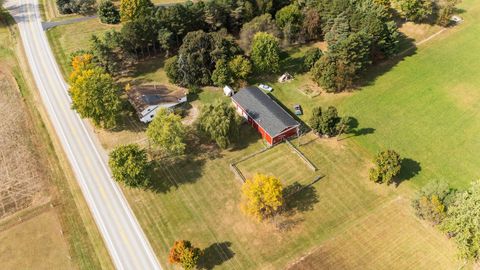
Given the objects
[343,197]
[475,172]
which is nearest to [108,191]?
[343,197]

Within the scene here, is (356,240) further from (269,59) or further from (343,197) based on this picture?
(269,59)

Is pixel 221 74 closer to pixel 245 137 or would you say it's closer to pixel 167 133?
pixel 245 137

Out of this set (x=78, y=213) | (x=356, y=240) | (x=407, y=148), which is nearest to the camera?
(x=356, y=240)

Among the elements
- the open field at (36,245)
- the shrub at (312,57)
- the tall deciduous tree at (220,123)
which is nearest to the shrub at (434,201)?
the tall deciduous tree at (220,123)

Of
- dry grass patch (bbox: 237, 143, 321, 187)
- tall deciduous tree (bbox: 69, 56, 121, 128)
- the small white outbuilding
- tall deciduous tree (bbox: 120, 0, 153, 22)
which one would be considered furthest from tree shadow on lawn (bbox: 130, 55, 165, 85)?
dry grass patch (bbox: 237, 143, 321, 187)

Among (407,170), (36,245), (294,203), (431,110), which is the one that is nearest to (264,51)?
(294,203)

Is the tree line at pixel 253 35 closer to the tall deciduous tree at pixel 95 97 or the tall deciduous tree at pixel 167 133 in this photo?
the tall deciduous tree at pixel 95 97

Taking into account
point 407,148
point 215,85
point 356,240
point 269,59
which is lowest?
point 356,240
